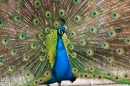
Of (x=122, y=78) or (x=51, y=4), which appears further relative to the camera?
(x=122, y=78)

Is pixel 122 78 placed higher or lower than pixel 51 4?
lower

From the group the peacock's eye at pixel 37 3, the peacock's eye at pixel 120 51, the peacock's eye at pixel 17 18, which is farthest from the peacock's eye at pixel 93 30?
the peacock's eye at pixel 17 18

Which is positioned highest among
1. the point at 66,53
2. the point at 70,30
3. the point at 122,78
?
the point at 70,30

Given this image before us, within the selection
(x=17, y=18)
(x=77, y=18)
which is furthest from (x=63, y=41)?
(x=17, y=18)

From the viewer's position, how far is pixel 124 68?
3.82 m

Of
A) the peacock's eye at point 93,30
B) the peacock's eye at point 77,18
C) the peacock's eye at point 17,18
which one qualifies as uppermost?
the peacock's eye at point 17,18

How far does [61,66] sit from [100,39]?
541 millimetres

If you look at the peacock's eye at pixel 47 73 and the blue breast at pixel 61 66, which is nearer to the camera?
the blue breast at pixel 61 66

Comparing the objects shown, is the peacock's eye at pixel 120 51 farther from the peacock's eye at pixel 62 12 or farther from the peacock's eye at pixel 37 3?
the peacock's eye at pixel 37 3

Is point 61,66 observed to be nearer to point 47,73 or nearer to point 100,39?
point 47,73

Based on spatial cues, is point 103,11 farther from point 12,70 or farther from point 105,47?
point 12,70

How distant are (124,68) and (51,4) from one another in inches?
44.0

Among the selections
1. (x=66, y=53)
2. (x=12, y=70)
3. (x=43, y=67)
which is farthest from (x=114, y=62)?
(x=12, y=70)

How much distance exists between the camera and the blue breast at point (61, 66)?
3643mm
